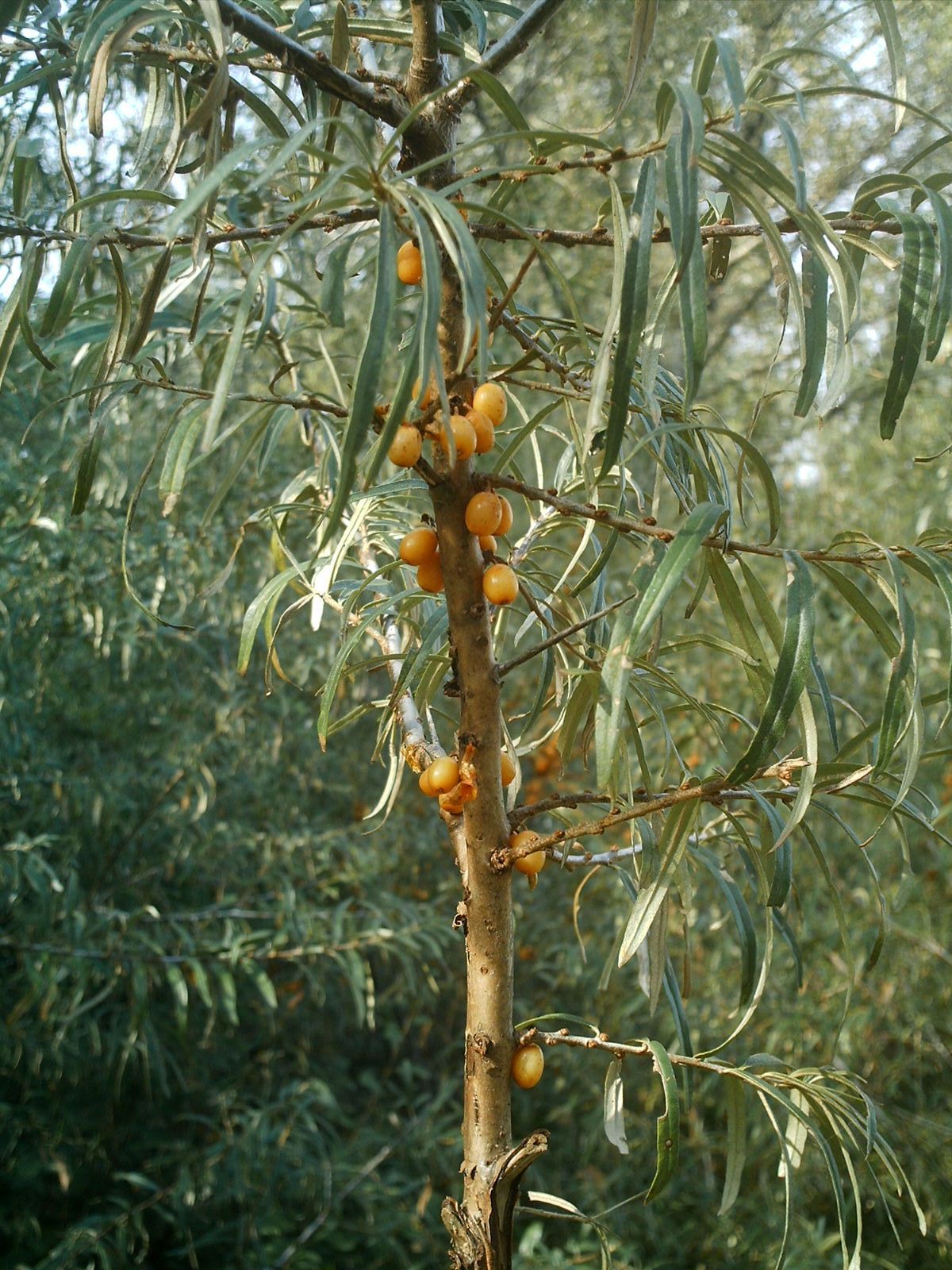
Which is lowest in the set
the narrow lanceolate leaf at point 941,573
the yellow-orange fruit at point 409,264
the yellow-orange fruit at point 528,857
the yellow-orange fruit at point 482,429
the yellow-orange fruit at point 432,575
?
the yellow-orange fruit at point 528,857

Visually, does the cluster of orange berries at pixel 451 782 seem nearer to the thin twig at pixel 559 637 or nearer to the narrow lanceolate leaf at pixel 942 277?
the thin twig at pixel 559 637

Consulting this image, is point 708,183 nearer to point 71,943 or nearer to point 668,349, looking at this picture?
point 668,349

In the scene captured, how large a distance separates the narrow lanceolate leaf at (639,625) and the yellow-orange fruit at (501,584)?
0.29ft

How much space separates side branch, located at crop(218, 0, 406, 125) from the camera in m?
0.48

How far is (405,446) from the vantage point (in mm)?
480

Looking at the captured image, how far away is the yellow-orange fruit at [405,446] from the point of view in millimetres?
480

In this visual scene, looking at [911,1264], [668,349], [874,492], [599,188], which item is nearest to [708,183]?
[599,188]

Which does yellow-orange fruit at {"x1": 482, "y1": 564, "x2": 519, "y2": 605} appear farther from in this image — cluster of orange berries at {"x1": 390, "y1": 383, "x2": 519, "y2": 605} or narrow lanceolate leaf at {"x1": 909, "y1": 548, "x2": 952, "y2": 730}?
narrow lanceolate leaf at {"x1": 909, "y1": 548, "x2": 952, "y2": 730}

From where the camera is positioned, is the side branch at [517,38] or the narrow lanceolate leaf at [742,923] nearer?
the side branch at [517,38]

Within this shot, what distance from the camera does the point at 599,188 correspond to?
2.32 meters

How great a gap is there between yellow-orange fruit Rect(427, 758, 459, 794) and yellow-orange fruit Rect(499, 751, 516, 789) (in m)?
0.07

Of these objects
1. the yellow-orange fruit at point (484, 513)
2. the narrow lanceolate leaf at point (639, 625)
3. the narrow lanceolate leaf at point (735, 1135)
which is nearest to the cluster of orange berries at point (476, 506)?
the yellow-orange fruit at point (484, 513)

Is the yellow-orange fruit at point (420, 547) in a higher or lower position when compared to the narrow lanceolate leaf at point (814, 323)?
lower

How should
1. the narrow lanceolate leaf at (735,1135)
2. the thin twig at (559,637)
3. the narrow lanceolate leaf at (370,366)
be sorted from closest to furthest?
the narrow lanceolate leaf at (370,366)
the thin twig at (559,637)
the narrow lanceolate leaf at (735,1135)
